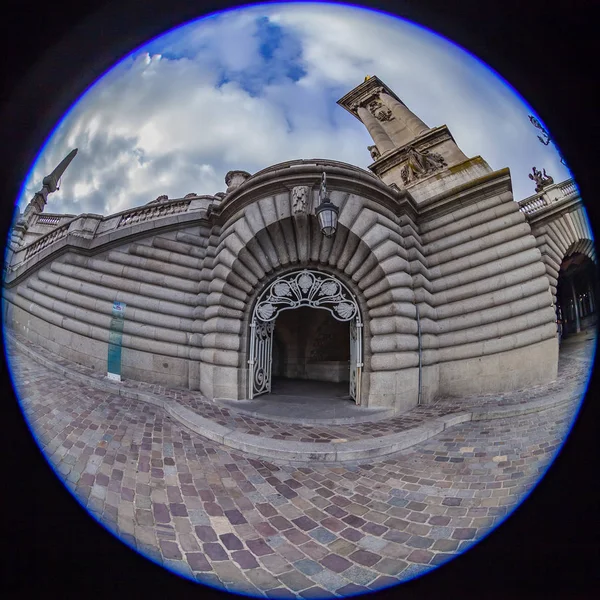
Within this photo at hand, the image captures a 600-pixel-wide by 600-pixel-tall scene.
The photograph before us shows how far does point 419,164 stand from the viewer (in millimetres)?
4711

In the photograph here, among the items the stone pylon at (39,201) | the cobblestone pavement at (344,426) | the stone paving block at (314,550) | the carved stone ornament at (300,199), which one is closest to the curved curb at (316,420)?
the cobblestone pavement at (344,426)

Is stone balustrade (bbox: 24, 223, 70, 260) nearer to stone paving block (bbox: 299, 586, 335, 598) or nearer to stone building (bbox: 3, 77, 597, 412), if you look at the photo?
stone building (bbox: 3, 77, 597, 412)

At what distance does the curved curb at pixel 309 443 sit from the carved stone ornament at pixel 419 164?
4029 mm

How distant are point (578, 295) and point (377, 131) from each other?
32.5 ft

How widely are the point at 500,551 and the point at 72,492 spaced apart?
1.60 m

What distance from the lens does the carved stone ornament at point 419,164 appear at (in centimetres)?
439

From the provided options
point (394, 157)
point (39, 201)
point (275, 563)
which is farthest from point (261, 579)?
point (394, 157)

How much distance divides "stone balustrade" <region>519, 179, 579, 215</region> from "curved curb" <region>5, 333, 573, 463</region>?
105 cm

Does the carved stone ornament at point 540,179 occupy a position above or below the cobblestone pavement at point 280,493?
above

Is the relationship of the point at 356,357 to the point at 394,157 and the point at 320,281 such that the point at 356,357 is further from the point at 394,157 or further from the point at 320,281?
the point at 394,157

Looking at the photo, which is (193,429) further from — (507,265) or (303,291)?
(507,265)

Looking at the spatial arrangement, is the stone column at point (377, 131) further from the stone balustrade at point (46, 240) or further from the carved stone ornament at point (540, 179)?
the stone balustrade at point (46, 240)

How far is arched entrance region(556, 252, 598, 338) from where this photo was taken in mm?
1105

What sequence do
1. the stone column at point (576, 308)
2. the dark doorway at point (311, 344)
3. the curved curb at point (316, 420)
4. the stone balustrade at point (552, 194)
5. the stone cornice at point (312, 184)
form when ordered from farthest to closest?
the dark doorway at point (311, 344) < the stone cornice at point (312, 184) < the curved curb at point (316, 420) < the stone column at point (576, 308) < the stone balustrade at point (552, 194)
